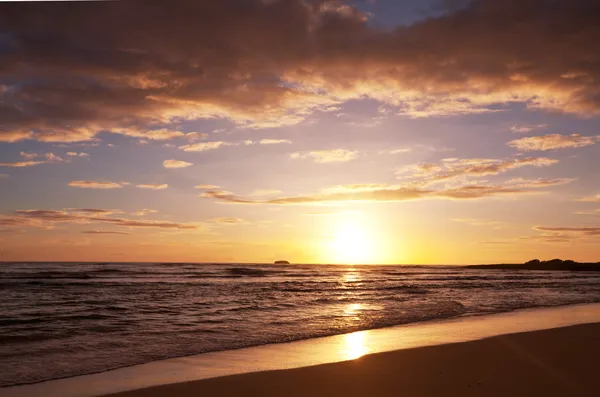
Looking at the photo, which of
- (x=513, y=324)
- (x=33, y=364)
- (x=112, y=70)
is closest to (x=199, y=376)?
(x=33, y=364)

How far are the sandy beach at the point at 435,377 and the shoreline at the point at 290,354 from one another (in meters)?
0.51

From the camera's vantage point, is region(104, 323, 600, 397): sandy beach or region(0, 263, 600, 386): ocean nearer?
region(104, 323, 600, 397): sandy beach

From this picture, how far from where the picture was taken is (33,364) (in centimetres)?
775

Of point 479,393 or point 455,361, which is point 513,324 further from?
point 479,393

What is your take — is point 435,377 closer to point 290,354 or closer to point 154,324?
point 290,354

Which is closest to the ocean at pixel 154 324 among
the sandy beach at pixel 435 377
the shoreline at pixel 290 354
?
the shoreline at pixel 290 354

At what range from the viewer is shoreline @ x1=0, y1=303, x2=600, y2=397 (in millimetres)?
6320

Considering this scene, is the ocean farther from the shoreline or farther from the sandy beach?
the sandy beach

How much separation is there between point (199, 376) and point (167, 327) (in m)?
5.65

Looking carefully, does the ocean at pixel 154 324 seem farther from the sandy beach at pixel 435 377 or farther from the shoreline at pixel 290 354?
the sandy beach at pixel 435 377

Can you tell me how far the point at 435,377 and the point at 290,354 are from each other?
9.68 ft

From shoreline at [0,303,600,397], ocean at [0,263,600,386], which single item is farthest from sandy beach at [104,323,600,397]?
ocean at [0,263,600,386]

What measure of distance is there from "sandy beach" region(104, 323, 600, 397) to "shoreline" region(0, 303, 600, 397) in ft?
1.66

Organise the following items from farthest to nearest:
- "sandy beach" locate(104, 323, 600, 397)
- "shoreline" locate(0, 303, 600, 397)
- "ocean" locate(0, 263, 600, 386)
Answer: "ocean" locate(0, 263, 600, 386) < "shoreline" locate(0, 303, 600, 397) < "sandy beach" locate(104, 323, 600, 397)
